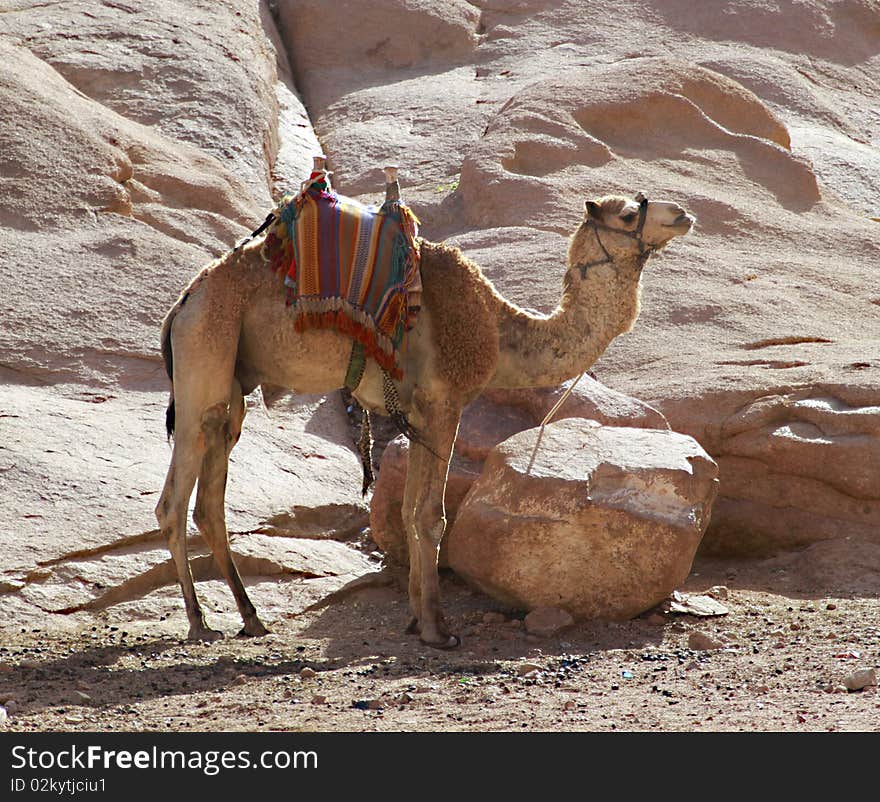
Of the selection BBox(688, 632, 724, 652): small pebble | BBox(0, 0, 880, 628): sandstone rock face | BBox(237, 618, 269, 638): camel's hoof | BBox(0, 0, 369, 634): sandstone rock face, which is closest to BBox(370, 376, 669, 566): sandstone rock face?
BBox(0, 0, 880, 628): sandstone rock face

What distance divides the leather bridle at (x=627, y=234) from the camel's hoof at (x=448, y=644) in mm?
2077

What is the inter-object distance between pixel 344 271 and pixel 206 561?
226cm

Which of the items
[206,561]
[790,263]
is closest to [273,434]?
[206,561]

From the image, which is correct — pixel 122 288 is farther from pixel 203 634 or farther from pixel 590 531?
pixel 590 531

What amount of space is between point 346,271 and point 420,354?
0.60m

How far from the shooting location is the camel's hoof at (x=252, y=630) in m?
6.97

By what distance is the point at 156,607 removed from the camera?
7371 mm

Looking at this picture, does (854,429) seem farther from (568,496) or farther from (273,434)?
(273,434)

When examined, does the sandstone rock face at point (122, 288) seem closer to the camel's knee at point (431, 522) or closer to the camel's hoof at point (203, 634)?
the camel's hoof at point (203, 634)

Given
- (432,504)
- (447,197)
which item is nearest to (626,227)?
(432,504)

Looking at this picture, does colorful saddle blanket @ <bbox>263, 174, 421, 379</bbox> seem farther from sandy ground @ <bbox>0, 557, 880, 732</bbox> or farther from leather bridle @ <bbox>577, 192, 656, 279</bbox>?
sandy ground @ <bbox>0, 557, 880, 732</bbox>

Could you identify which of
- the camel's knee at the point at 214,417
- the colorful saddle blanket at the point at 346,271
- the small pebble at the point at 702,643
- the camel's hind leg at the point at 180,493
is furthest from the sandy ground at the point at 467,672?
the colorful saddle blanket at the point at 346,271

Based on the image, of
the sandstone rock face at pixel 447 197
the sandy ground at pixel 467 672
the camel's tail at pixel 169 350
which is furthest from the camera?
the sandstone rock face at pixel 447 197

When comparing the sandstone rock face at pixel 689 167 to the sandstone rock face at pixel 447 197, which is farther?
the sandstone rock face at pixel 689 167
